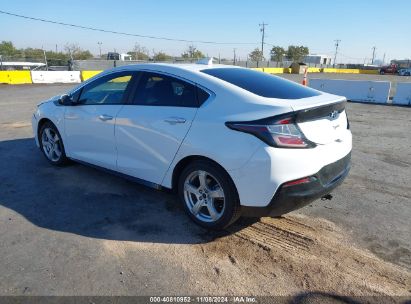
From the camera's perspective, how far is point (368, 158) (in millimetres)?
6301

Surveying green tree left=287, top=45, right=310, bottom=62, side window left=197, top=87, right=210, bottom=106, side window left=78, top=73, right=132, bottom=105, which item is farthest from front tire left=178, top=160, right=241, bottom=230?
green tree left=287, top=45, right=310, bottom=62

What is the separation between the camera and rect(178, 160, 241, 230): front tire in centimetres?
328

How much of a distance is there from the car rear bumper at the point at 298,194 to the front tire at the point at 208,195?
173 millimetres

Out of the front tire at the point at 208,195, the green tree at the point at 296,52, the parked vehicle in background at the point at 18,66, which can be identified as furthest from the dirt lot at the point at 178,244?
the green tree at the point at 296,52

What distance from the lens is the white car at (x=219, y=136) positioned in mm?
3020

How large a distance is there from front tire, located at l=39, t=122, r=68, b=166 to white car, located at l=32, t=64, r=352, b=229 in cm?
91

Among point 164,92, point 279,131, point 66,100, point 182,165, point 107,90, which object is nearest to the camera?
point 279,131

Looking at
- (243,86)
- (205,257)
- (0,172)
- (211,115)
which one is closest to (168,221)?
(205,257)

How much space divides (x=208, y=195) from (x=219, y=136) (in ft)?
2.20

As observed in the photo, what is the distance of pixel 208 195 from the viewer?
11.5ft

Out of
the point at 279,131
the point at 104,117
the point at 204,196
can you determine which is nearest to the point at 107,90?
the point at 104,117

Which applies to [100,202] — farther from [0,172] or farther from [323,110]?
[323,110]

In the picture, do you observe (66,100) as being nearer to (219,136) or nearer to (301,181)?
(219,136)

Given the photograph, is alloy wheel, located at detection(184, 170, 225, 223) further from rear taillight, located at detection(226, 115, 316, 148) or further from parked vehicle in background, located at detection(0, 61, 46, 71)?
parked vehicle in background, located at detection(0, 61, 46, 71)
